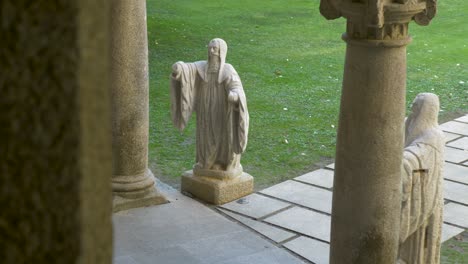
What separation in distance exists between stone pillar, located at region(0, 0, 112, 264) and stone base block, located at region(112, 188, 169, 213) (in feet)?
26.3

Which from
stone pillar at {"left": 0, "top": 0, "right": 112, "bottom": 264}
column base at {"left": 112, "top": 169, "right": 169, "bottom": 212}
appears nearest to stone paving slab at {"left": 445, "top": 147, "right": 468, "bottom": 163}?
column base at {"left": 112, "top": 169, "right": 169, "bottom": 212}

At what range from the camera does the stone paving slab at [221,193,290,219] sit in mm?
9617

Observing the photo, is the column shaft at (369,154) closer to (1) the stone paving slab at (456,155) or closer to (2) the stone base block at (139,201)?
(2) the stone base block at (139,201)

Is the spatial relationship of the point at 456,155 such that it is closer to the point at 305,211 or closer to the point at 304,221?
the point at 305,211

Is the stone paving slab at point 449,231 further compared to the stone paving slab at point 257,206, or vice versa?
the stone paving slab at point 257,206

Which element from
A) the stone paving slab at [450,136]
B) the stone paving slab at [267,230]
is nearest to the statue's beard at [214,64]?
the stone paving slab at [267,230]

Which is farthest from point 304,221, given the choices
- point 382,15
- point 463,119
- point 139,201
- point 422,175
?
point 463,119

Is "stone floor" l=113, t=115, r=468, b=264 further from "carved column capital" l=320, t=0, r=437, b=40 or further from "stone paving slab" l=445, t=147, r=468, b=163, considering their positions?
"carved column capital" l=320, t=0, r=437, b=40

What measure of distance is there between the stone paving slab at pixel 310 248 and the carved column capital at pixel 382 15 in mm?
3160

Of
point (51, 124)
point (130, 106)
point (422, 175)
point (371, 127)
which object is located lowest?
point (130, 106)

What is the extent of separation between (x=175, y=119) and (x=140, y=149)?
555mm

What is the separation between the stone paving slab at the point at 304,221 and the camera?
9.10 metres

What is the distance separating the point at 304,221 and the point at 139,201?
182 cm

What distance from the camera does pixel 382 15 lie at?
5.74 meters
